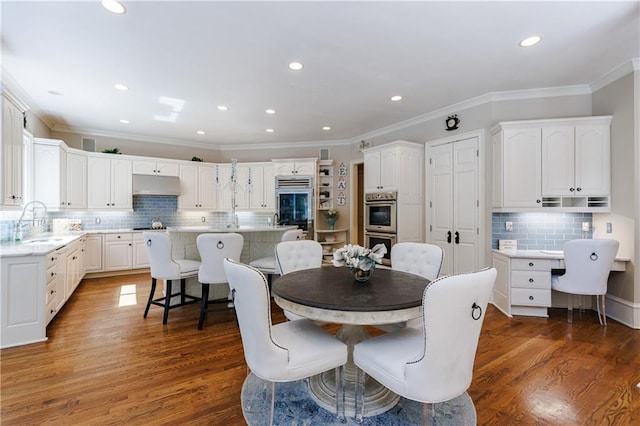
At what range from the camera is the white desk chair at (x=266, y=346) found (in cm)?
158

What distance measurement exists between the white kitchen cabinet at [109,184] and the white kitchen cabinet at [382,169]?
186 inches

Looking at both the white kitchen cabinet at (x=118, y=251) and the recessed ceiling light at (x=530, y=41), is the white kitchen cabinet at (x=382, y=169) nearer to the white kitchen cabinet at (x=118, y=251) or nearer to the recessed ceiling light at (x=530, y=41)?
the recessed ceiling light at (x=530, y=41)

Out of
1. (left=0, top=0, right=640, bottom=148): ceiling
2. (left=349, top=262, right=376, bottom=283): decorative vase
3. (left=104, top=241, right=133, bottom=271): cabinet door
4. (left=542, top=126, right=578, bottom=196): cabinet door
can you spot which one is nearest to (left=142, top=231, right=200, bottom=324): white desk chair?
(left=0, top=0, right=640, bottom=148): ceiling

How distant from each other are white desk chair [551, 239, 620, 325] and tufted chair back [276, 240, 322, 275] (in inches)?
112

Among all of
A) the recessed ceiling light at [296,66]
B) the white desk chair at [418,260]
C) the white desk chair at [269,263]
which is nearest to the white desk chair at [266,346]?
the white desk chair at [418,260]

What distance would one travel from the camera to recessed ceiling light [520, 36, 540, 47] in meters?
2.69

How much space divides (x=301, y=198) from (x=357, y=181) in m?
1.31

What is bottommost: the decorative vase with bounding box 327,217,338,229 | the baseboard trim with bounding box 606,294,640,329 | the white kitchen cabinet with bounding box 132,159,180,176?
the baseboard trim with bounding box 606,294,640,329

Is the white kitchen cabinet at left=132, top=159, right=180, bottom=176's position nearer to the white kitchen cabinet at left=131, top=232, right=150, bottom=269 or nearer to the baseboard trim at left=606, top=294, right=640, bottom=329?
the white kitchen cabinet at left=131, top=232, right=150, bottom=269

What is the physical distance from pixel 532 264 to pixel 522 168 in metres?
1.22

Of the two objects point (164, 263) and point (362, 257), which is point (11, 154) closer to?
point (164, 263)

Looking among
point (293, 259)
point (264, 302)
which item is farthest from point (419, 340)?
point (293, 259)

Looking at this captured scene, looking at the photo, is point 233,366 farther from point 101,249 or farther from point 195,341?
point 101,249

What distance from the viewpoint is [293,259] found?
284cm
